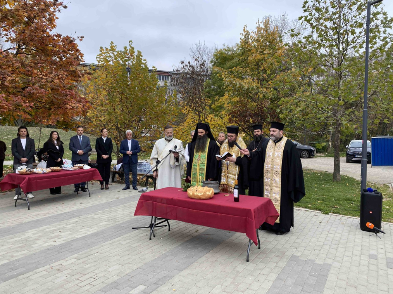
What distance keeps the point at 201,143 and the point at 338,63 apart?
31.0 ft

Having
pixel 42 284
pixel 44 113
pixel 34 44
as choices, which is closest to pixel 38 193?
pixel 44 113

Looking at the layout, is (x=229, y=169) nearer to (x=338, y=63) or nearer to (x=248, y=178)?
(x=248, y=178)

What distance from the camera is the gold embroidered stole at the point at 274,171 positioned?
6246mm

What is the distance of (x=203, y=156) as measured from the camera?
6.48m

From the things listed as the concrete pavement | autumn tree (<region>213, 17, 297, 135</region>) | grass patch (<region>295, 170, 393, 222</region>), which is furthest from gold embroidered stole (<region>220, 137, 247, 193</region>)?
autumn tree (<region>213, 17, 297, 135</region>)

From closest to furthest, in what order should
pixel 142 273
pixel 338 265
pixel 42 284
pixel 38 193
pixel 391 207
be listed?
pixel 42 284
pixel 142 273
pixel 338 265
pixel 391 207
pixel 38 193

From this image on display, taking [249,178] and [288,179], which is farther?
[249,178]

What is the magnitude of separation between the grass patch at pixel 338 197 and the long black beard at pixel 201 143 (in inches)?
156

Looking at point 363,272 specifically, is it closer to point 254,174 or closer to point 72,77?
point 254,174

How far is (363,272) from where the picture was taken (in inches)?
178

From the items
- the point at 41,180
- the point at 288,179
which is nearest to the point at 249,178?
the point at 288,179

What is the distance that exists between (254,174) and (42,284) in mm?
4194

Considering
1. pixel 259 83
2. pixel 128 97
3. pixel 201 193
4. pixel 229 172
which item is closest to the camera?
pixel 201 193

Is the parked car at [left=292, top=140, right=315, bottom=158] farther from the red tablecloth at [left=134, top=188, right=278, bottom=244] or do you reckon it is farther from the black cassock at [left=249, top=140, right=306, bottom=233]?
the red tablecloth at [left=134, top=188, right=278, bottom=244]
